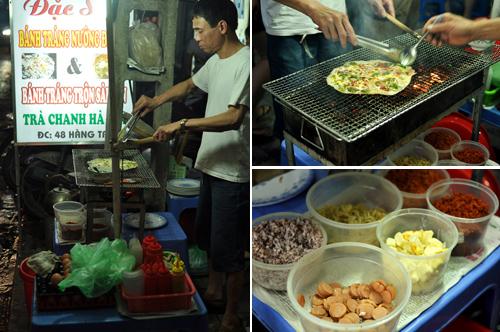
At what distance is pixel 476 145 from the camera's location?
1913mm

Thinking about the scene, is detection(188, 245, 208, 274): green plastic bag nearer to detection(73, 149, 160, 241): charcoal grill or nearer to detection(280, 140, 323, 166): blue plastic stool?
detection(73, 149, 160, 241): charcoal grill

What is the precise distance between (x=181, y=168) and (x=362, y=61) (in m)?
0.69

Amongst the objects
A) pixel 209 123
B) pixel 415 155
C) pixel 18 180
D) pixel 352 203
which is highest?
pixel 209 123

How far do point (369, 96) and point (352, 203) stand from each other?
472 mm

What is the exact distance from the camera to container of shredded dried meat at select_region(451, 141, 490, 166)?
192 cm

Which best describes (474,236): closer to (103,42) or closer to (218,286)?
(218,286)

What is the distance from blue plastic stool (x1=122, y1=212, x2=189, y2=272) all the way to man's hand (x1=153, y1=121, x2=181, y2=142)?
10.6 inches

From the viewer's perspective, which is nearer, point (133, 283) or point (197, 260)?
→ point (133, 283)

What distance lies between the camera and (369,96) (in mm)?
1936

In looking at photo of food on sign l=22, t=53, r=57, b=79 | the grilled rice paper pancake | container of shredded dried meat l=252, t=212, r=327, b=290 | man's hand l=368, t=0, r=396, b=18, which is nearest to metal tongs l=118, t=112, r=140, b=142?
photo of food on sign l=22, t=53, r=57, b=79

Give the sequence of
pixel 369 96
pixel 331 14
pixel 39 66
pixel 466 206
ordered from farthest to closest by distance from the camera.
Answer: pixel 466 206 → pixel 369 96 → pixel 39 66 → pixel 331 14

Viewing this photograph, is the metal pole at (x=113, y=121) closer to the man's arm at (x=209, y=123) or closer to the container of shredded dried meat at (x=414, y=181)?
the man's arm at (x=209, y=123)

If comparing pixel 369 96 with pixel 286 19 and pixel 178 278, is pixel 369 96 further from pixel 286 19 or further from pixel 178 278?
pixel 178 278

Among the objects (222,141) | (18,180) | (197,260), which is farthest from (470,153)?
(18,180)
